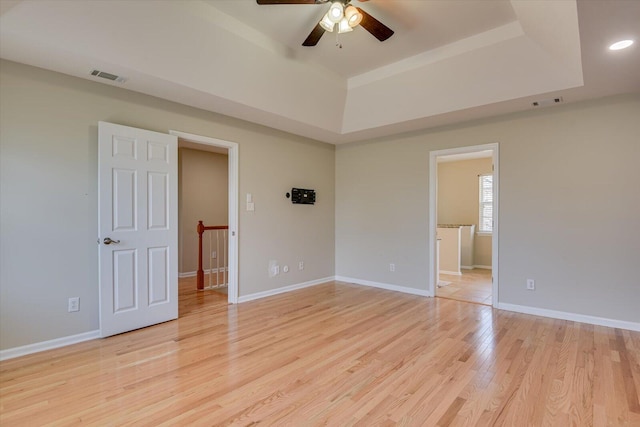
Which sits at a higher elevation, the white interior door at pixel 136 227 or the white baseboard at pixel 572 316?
the white interior door at pixel 136 227

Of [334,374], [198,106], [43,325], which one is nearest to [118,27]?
[198,106]

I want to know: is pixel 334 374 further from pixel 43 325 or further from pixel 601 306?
pixel 601 306

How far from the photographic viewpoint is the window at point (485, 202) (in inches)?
295

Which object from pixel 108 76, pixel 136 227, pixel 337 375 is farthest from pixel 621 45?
pixel 136 227

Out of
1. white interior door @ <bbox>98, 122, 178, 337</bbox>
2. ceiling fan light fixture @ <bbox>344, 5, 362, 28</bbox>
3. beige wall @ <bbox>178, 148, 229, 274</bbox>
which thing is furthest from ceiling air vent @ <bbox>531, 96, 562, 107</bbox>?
beige wall @ <bbox>178, 148, 229, 274</bbox>

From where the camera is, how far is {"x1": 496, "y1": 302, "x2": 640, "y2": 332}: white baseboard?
3402mm

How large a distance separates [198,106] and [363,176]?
296 centimetres

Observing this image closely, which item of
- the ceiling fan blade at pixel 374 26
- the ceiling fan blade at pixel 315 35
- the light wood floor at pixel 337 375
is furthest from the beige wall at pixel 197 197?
the ceiling fan blade at pixel 374 26

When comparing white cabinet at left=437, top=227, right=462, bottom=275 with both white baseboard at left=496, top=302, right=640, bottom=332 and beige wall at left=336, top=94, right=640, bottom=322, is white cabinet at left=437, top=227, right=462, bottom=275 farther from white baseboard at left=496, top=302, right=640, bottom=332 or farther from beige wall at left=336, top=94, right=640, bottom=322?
white baseboard at left=496, top=302, right=640, bottom=332

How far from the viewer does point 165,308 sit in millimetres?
3613

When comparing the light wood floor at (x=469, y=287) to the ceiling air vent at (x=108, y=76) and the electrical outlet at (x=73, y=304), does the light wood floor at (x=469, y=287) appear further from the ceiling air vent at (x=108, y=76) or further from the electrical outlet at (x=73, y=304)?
the ceiling air vent at (x=108, y=76)

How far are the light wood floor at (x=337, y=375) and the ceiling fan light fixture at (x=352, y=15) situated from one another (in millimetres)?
2870

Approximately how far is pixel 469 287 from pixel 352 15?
15.3 feet

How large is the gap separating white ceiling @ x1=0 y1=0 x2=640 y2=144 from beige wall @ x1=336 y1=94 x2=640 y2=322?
0.31m
